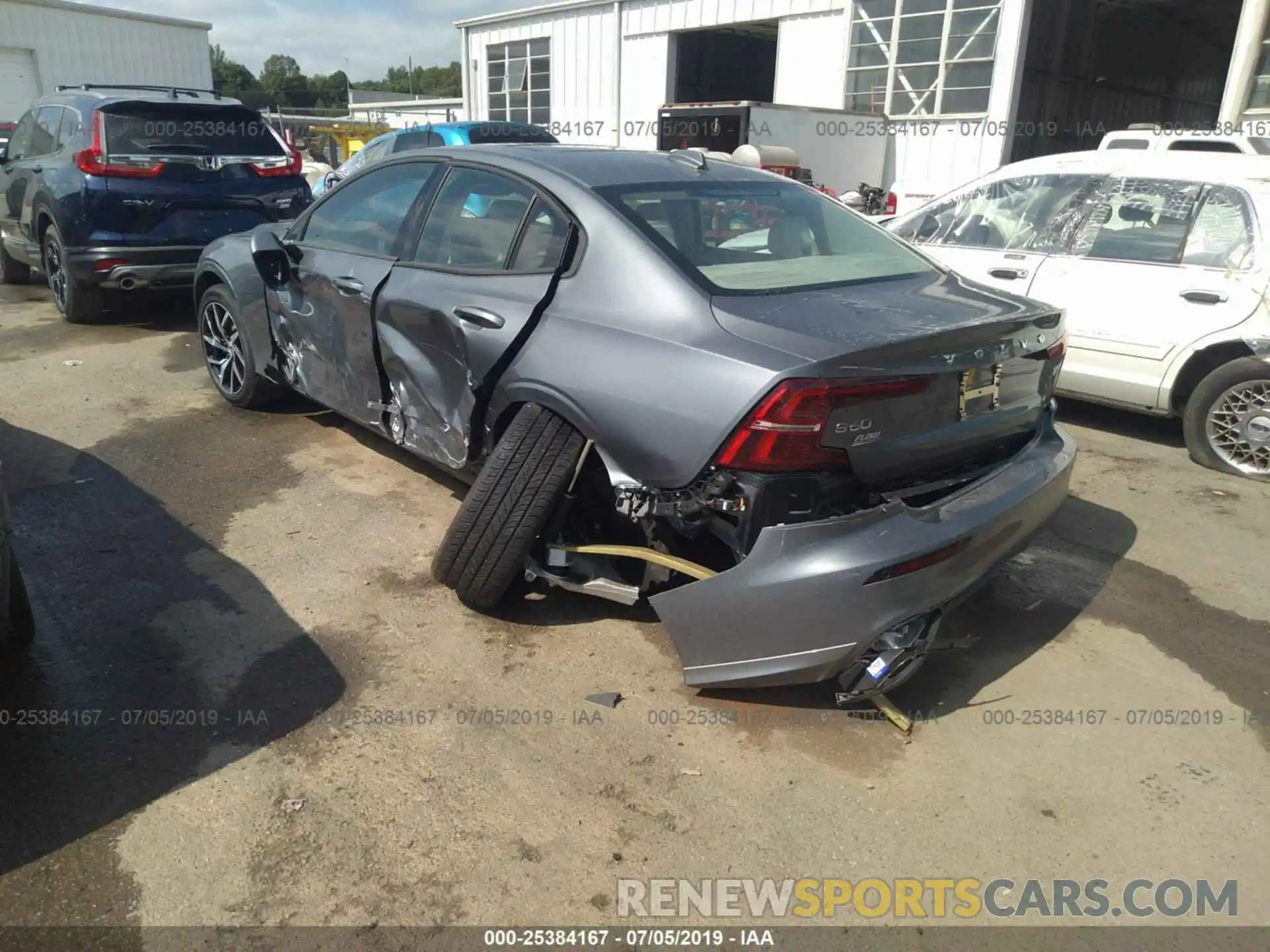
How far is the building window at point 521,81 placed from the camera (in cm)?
2161

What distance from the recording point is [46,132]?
8.31 metres

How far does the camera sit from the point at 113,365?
22.6ft

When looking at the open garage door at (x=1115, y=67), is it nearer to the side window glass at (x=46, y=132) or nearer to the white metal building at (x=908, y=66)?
the white metal building at (x=908, y=66)

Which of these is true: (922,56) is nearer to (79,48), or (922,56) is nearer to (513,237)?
(513,237)

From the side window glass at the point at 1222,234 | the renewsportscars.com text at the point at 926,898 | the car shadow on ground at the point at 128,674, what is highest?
the side window glass at the point at 1222,234

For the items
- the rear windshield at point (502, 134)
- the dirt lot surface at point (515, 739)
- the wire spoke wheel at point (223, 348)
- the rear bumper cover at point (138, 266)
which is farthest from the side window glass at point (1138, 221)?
the rear windshield at point (502, 134)

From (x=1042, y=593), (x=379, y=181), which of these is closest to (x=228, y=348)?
(x=379, y=181)

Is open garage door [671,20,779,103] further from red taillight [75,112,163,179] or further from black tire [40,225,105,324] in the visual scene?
black tire [40,225,105,324]

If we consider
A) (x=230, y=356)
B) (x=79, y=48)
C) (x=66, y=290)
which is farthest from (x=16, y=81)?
(x=230, y=356)

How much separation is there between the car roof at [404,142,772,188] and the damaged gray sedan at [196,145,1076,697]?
0.02 meters

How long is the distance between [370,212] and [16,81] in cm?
2711

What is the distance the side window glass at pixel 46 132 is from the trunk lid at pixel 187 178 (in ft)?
3.83

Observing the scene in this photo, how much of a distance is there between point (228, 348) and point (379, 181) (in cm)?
181

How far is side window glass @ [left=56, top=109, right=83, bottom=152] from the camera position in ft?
25.1
